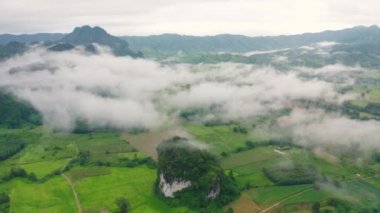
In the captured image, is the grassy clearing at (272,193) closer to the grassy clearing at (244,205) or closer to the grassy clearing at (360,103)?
the grassy clearing at (244,205)

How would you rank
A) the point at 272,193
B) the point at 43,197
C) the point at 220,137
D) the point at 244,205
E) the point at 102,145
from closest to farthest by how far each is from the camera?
the point at 244,205
the point at 43,197
the point at 272,193
the point at 102,145
the point at 220,137

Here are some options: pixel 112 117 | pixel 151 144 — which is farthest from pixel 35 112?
pixel 151 144

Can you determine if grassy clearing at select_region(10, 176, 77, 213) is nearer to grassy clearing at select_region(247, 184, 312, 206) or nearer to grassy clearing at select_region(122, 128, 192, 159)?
grassy clearing at select_region(122, 128, 192, 159)

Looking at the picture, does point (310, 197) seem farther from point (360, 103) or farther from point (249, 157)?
point (360, 103)

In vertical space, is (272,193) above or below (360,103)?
below

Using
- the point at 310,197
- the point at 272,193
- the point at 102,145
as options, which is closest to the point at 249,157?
the point at 272,193

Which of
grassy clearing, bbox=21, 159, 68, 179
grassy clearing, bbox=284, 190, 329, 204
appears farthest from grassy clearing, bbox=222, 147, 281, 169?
grassy clearing, bbox=21, 159, 68, 179

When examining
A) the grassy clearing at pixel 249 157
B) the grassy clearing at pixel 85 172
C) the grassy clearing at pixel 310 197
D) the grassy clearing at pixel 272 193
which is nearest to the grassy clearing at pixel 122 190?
the grassy clearing at pixel 85 172
